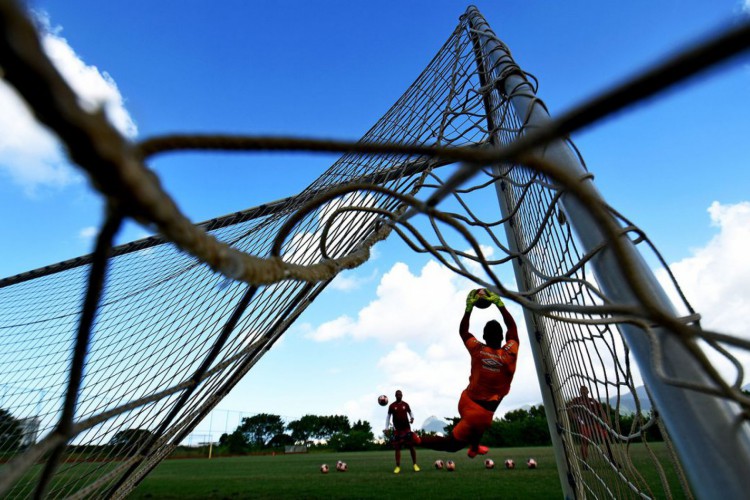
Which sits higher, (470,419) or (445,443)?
(470,419)

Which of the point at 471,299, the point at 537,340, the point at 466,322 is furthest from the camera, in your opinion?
the point at 466,322

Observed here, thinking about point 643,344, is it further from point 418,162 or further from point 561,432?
point 561,432

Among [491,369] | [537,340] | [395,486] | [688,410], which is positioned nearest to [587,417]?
[537,340]

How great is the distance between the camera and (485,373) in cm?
285

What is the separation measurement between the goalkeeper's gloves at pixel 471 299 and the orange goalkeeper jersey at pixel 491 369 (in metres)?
0.26

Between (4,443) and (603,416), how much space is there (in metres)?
4.00

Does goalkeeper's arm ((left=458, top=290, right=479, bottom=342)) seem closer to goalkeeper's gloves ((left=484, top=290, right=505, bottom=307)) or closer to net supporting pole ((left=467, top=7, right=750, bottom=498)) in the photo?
goalkeeper's gloves ((left=484, top=290, right=505, bottom=307))

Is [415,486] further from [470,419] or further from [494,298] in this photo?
[494,298]

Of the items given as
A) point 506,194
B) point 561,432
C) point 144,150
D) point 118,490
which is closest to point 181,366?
point 118,490

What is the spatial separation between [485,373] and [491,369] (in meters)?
0.05

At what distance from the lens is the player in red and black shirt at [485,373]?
9.29ft

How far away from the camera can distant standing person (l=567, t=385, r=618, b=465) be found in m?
1.84

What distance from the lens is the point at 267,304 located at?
1.92m

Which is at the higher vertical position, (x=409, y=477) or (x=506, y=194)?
(x=506, y=194)
